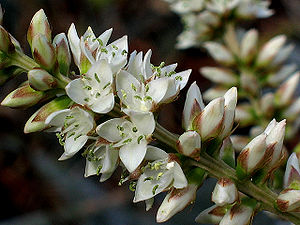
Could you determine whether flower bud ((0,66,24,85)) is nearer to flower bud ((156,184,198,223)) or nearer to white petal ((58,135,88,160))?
white petal ((58,135,88,160))

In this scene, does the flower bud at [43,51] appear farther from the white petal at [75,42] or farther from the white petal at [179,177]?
the white petal at [179,177]

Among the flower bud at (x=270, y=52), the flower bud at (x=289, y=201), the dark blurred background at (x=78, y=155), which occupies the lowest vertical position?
the dark blurred background at (x=78, y=155)

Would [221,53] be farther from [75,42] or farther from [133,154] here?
[133,154]

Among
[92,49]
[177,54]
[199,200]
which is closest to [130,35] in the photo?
[177,54]

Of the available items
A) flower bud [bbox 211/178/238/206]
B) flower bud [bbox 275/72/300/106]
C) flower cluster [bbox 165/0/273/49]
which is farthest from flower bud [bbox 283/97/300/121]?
flower bud [bbox 211/178/238/206]

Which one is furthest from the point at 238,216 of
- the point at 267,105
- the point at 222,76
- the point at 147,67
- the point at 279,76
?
the point at 279,76

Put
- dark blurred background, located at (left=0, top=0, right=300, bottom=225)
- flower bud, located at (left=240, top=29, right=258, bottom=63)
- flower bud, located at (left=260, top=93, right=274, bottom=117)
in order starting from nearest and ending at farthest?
flower bud, located at (left=260, top=93, right=274, bottom=117) → flower bud, located at (left=240, top=29, right=258, bottom=63) → dark blurred background, located at (left=0, top=0, right=300, bottom=225)

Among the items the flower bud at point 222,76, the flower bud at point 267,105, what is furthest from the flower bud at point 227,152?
the flower bud at point 222,76
